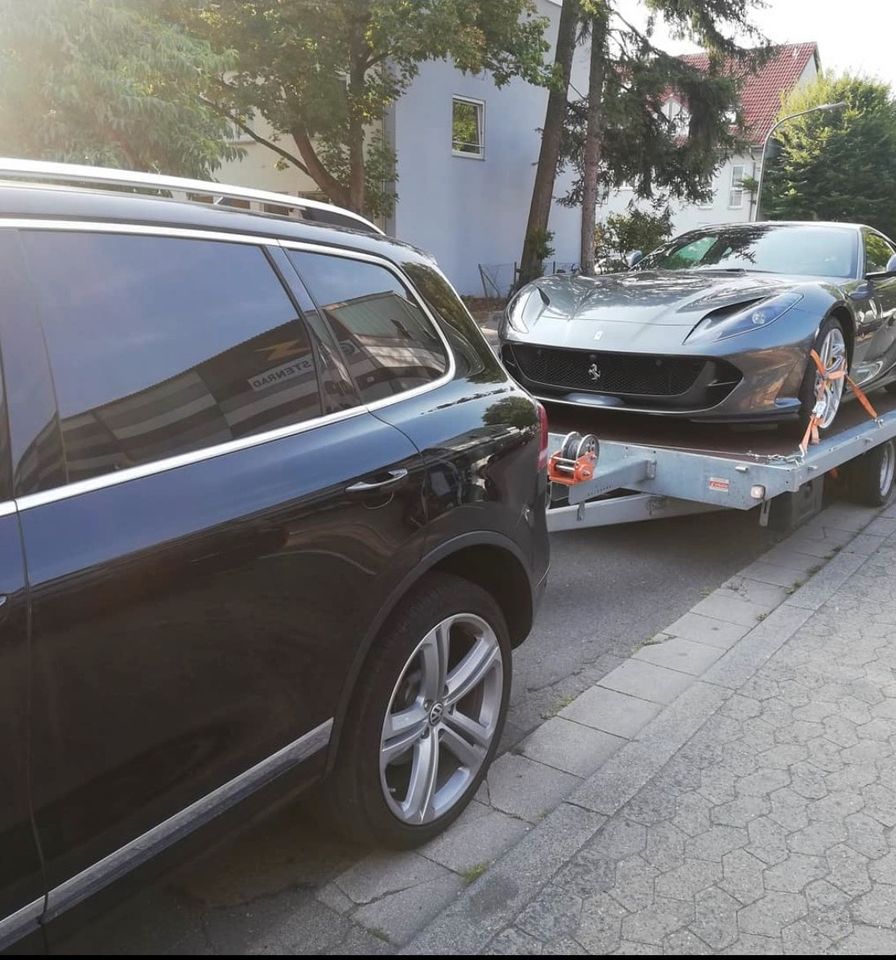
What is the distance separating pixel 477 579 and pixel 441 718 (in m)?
0.48

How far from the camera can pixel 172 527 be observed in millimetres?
1789

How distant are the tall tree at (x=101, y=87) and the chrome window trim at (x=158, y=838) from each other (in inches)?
276

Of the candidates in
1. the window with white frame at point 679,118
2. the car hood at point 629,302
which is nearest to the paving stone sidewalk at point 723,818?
the car hood at point 629,302

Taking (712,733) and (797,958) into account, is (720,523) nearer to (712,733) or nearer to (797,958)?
(712,733)

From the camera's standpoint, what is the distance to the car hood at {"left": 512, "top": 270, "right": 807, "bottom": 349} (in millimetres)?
4957

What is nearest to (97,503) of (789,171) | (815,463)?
(815,463)

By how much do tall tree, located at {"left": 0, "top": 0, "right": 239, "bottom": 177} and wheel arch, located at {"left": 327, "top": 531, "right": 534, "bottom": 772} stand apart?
6.52m

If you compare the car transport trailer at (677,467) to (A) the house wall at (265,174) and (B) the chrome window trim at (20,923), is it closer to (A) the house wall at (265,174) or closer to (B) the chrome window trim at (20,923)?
(B) the chrome window trim at (20,923)

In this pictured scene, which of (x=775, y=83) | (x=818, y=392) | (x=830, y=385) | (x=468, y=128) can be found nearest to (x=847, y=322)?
(x=830, y=385)

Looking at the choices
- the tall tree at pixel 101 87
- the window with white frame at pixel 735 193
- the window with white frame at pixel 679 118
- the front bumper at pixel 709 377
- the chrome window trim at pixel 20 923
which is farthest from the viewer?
the window with white frame at pixel 735 193

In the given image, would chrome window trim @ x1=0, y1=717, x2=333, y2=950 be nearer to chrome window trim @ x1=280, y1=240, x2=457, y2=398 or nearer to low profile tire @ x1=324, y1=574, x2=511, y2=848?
low profile tire @ x1=324, y1=574, x2=511, y2=848

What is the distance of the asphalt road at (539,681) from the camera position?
232 cm

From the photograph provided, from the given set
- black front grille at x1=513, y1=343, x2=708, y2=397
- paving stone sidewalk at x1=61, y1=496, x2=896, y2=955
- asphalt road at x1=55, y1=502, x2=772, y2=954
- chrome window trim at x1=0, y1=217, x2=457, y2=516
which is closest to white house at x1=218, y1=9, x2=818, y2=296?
black front grille at x1=513, y1=343, x2=708, y2=397

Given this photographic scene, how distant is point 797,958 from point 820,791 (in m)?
0.83
